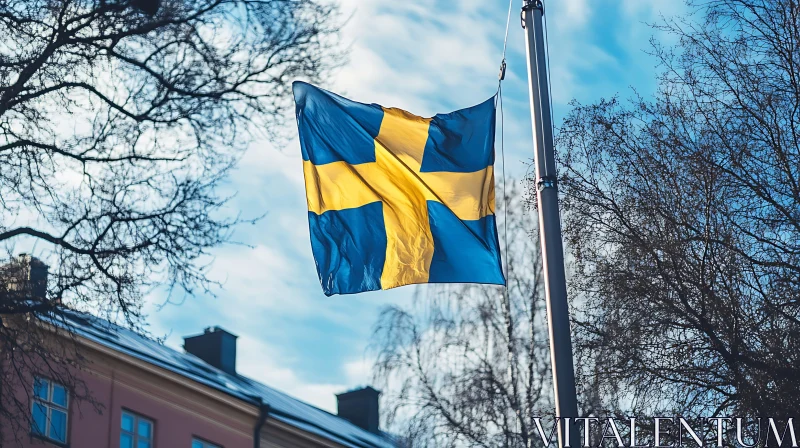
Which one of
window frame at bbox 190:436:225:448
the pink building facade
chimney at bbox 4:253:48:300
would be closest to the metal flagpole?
chimney at bbox 4:253:48:300

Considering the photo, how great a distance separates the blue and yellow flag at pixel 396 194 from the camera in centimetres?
1144

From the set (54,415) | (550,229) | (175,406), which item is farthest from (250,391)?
(550,229)

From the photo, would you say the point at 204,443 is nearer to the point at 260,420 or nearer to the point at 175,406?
the point at 175,406

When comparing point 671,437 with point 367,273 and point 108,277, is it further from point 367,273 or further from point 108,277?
point 108,277

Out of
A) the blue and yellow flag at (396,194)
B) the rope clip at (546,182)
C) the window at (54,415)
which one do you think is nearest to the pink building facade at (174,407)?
the window at (54,415)

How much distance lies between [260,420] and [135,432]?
15.3ft

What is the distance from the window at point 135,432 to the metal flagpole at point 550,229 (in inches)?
844

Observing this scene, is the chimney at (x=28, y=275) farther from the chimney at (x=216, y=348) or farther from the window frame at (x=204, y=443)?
→ the chimney at (x=216, y=348)

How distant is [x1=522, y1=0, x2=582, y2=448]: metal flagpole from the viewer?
357 inches

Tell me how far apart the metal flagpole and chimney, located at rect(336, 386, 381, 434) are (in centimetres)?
3446

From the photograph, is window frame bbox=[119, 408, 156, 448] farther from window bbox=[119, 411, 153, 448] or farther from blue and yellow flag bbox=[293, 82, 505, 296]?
blue and yellow flag bbox=[293, 82, 505, 296]

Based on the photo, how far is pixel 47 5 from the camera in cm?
1432

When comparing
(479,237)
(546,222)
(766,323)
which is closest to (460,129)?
(479,237)

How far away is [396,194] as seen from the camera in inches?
470
